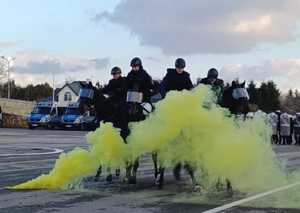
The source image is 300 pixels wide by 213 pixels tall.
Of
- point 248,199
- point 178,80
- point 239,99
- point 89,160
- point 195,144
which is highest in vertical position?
point 178,80

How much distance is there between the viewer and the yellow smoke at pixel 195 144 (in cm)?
1007

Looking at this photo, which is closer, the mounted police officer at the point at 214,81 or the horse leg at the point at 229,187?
the horse leg at the point at 229,187

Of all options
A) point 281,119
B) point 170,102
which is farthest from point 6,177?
point 281,119

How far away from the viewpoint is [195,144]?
10156 millimetres

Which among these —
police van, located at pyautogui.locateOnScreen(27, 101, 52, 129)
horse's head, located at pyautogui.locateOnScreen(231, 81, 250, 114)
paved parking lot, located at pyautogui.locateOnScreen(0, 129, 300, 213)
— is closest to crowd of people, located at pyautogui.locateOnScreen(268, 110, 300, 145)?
police van, located at pyautogui.locateOnScreen(27, 101, 52, 129)

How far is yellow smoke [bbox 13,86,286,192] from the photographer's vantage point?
1007cm

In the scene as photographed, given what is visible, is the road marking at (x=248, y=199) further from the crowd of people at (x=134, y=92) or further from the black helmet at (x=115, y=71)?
the black helmet at (x=115, y=71)

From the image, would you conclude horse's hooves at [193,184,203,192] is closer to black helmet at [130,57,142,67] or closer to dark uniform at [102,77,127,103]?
dark uniform at [102,77,127,103]

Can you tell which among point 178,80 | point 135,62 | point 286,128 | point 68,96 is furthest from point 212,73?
point 68,96

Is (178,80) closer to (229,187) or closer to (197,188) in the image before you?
(197,188)

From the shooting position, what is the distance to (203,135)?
1012cm

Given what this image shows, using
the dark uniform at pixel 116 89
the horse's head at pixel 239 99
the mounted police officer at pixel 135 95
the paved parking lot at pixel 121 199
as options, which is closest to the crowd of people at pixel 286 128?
Result: the paved parking lot at pixel 121 199

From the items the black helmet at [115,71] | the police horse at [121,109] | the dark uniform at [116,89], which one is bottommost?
the police horse at [121,109]

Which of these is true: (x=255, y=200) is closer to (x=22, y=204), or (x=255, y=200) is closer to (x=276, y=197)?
(x=276, y=197)
